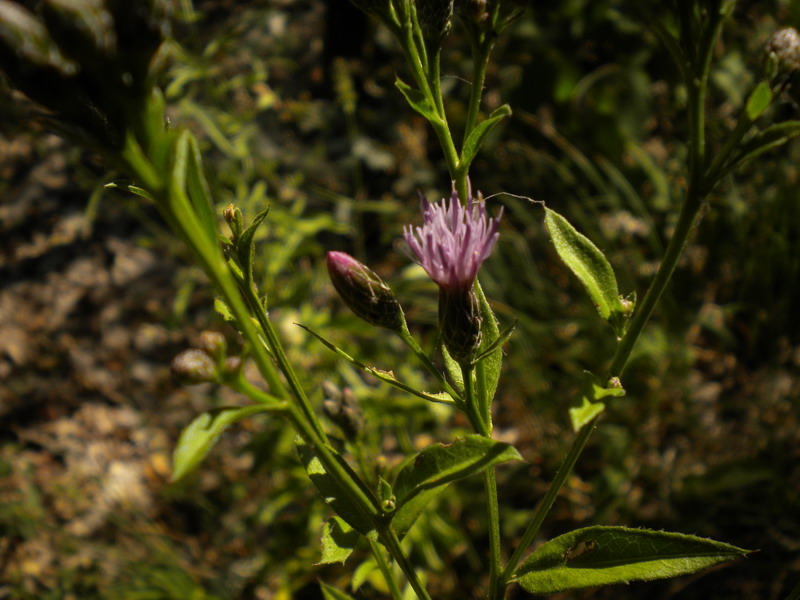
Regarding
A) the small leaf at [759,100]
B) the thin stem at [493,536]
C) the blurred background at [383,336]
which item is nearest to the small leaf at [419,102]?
the small leaf at [759,100]

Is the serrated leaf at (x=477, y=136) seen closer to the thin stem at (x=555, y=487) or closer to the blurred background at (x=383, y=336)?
the thin stem at (x=555, y=487)

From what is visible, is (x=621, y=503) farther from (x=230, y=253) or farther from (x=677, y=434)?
(x=230, y=253)

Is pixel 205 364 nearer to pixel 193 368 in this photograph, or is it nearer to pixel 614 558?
pixel 193 368

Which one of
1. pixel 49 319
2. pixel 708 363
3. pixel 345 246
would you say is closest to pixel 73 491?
pixel 49 319

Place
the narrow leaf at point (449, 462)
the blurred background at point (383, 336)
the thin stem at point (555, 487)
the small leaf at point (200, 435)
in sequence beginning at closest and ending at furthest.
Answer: the small leaf at point (200, 435) < the narrow leaf at point (449, 462) < the thin stem at point (555, 487) < the blurred background at point (383, 336)

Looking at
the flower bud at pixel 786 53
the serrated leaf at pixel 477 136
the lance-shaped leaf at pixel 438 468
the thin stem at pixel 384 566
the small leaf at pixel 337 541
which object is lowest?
the thin stem at pixel 384 566

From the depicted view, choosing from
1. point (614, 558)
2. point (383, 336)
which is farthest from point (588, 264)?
point (383, 336)

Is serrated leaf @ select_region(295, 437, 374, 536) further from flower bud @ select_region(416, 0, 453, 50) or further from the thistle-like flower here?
flower bud @ select_region(416, 0, 453, 50)
